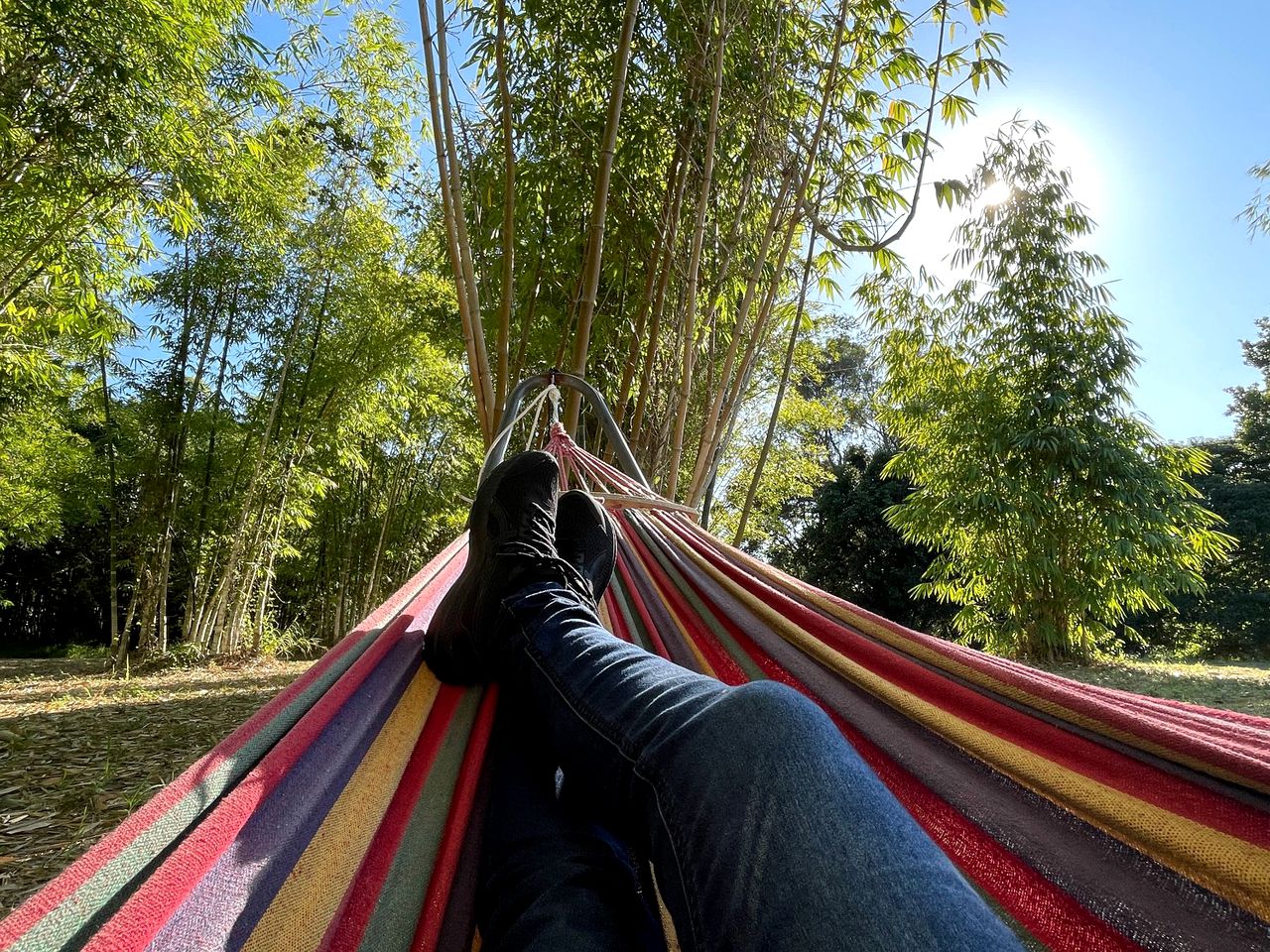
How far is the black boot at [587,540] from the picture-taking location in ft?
3.58

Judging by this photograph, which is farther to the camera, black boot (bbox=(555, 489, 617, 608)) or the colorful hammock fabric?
black boot (bbox=(555, 489, 617, 608))

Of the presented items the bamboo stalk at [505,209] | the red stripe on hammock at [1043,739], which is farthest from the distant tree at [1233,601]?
the red stripe on hammock at [1043,739]

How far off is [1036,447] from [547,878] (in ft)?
17.3

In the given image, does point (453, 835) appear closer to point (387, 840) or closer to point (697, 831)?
point (387, 840)

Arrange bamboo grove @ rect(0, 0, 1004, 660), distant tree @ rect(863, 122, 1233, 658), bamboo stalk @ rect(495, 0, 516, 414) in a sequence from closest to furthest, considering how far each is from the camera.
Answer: bamboo stalk @ rect(495, 0, 516, 414) < bamboo grove @ rect(0, 0, 1004, 660) < distant tree @ rect(863, 122, 1233, 658)

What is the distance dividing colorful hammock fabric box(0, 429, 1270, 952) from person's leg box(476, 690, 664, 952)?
24mm

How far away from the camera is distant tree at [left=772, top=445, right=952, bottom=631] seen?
9.74m

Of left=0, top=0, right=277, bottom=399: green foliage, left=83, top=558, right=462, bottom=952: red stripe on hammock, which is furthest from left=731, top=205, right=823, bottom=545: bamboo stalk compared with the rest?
left=0, top=0, right=277, bottom=399: green foliage

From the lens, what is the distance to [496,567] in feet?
2.96

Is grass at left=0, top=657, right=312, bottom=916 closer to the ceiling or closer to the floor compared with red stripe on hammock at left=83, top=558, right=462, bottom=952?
closer to the floor

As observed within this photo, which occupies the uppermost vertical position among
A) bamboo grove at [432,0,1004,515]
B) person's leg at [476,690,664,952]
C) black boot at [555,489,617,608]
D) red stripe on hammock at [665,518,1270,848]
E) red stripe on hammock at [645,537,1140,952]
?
bamboo grove at [432,0,1004,515]

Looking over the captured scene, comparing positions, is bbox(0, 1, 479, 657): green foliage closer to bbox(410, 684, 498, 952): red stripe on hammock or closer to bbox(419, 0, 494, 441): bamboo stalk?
bbox(419, 0, 494, 441): bamboo stalk

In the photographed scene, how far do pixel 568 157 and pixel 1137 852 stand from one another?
264 centimetres

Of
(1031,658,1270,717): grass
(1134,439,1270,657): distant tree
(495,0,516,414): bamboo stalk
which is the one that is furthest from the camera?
(1134,439,1270,657): distant tree
